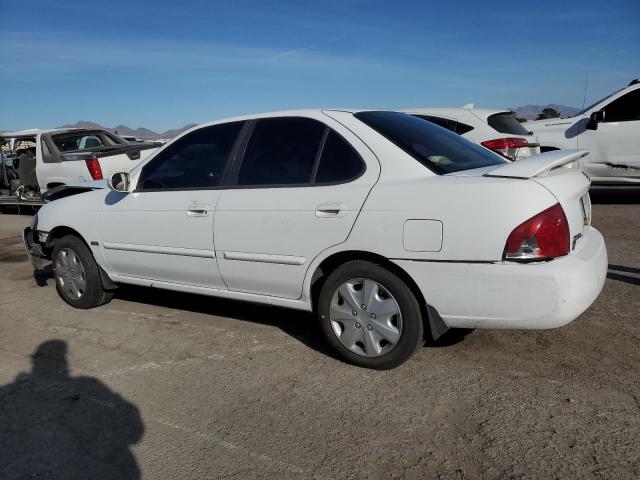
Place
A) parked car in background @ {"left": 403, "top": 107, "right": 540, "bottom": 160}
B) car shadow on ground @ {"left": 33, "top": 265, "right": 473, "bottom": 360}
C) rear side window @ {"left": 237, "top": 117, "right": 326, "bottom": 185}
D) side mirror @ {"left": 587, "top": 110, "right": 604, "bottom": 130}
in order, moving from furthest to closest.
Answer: side mirror @ {"left": 587, "top": 110, "right": 604, "bottom": 130} < parked car in background @ {"left": 403, "top": 107, "right": 540, "bottom": 160} < car shadow on ground @ {"left": 33, "top": 265, "right": 473, "bottom": 360} < rear side window @ {"left": 237, "top": 117, "right": 326, "bottom": 185}

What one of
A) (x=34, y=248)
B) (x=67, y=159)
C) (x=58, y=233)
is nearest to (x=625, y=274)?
(x=58, y=233)

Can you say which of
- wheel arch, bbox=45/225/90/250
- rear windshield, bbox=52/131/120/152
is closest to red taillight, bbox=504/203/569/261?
wheel arch, bbox=45/225/90/250

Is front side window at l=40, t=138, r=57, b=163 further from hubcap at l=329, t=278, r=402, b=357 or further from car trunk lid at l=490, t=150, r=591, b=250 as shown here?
car trunk lid at l=490, t=150, r=591, b=250

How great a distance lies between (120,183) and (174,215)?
68 cm

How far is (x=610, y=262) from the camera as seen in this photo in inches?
221

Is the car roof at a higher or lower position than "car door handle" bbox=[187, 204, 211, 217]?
higher

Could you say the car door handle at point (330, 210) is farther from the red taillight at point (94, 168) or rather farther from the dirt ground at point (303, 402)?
the red taillight at point (94, 168)

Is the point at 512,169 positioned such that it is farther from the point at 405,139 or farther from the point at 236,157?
the point at 236,157

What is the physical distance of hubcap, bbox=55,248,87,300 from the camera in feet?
16.3

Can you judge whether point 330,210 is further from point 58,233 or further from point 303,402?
point 58,233

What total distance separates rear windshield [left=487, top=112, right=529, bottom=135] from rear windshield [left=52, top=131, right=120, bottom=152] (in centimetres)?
729

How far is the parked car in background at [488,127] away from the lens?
7973 millimetres

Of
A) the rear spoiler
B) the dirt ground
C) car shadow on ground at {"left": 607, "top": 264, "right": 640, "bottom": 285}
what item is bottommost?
the dirt ground

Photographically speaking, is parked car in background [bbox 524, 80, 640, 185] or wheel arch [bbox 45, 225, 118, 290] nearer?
wheel arch [bbox 45, 225, 118, 290]
